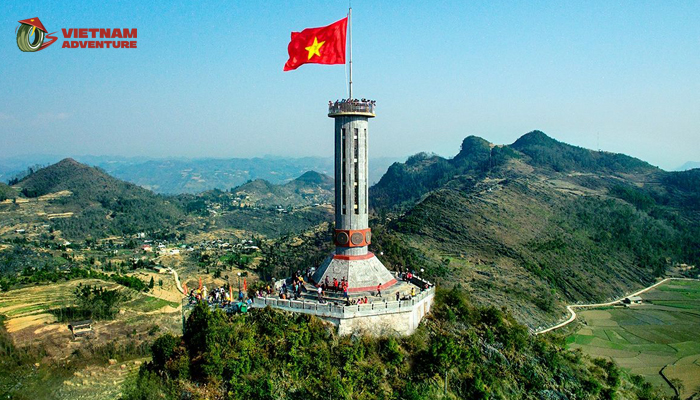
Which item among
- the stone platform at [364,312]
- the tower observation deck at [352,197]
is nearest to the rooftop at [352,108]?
the tower observation deck at [352,197]

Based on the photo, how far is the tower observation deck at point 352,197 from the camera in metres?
33.2

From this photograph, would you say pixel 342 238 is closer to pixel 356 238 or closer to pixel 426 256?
pixel 356 238

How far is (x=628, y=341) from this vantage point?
63.2 m

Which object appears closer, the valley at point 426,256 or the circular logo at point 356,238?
the circular logo at point 356,238

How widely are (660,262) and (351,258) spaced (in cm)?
8794

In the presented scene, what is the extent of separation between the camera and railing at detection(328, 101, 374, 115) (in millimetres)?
33375

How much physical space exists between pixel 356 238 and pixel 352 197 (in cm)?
272

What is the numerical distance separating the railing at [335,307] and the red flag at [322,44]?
575 inches

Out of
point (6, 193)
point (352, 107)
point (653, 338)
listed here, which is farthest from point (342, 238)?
point (6, 193)

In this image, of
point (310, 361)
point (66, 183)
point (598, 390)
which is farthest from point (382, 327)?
point (66, 183)

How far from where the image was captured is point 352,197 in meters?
34.2

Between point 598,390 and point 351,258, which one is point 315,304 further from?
point 598,390

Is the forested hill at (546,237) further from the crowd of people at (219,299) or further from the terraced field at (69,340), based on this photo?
the crowd of people at (219,299)

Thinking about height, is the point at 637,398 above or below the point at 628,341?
above
